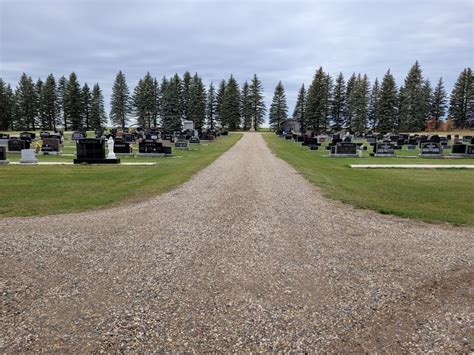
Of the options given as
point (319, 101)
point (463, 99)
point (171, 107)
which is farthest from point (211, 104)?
point (463, 99)

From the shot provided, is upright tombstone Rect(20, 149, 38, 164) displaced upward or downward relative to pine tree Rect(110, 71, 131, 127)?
downward

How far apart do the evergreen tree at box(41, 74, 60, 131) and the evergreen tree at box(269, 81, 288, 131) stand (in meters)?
58.3

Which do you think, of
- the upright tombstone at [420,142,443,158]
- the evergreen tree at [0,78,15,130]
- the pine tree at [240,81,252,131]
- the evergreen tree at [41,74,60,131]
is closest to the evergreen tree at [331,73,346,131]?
the pine tree at [240,81,252,131]

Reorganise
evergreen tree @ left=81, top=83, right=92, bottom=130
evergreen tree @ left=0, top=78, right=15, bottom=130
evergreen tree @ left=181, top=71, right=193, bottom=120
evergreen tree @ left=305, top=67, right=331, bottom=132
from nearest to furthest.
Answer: evergreen tree @ left=0, top=78, right=15, bottom=130, evergreen tree @ left=305, top=67, right=331, bottom=132, evergreen tree @ left=81, top=83, right=92, bottom=130, evergreen tree @ left=181, top=71, right=193, bottom=120

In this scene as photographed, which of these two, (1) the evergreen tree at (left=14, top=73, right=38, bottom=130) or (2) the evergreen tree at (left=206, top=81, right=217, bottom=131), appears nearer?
(1) the evergreen tree at (left=14, top=73, right=38, bottom=130)

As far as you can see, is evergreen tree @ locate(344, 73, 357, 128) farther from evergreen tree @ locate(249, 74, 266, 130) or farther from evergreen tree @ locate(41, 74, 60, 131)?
evergreen tree @ locate(41, 74, 60, 131)

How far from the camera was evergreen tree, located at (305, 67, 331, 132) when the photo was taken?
87938 millimetres

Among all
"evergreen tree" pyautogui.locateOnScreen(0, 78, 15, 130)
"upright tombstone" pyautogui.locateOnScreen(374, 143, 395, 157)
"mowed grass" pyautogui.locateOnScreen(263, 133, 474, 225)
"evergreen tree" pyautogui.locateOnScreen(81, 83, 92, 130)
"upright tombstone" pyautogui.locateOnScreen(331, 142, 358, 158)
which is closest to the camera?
"mowed grass" pyautogui.locateOnScreen(263, 133, 474, 225)

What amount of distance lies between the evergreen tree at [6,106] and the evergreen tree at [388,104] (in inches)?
3474

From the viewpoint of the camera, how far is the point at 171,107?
89125 millimetres

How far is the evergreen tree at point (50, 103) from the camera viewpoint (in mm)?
85812

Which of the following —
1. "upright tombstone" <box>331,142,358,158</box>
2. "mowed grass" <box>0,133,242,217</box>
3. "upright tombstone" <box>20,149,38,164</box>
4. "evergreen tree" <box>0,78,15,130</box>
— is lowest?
"mowed grass" <box>0,133,242,217</box>

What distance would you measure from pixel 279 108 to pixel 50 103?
61046 mm

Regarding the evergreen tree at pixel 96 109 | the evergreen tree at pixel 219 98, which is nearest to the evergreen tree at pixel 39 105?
the evergreen tree at pixel 96 109
